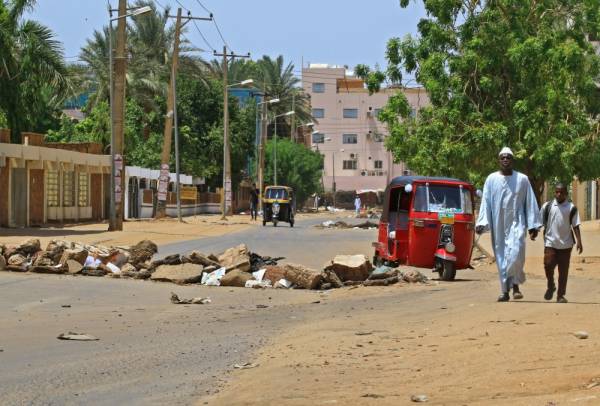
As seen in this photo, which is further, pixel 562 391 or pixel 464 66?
pixel 464 66

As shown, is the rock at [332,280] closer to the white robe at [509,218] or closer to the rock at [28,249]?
the white robe at [509,218]

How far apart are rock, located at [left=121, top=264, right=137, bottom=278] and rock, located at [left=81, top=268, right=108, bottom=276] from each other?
36 centimetres

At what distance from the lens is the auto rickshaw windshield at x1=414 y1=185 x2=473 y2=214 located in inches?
845

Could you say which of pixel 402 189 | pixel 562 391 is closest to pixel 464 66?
pixel 402 189

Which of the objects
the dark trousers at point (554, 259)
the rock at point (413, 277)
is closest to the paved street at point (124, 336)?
the rock at point (413, 277)

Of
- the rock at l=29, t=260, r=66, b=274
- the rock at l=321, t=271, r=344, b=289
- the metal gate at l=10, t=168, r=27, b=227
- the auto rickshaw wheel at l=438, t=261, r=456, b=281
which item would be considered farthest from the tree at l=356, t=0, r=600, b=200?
the metal gate at l=10, t=168, r=27, b=227

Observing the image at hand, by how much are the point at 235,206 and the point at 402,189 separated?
7846 cm

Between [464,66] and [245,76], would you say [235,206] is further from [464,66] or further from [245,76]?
[464,66]

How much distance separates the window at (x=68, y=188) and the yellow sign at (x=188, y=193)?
26985mm

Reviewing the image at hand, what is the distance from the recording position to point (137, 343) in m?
11.3

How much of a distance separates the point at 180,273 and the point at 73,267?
228cm

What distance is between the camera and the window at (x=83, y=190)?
54.4 meters

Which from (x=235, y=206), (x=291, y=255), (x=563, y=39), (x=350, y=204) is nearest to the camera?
(x=291, y=255)

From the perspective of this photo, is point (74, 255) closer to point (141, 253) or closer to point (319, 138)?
point (141, 253)
